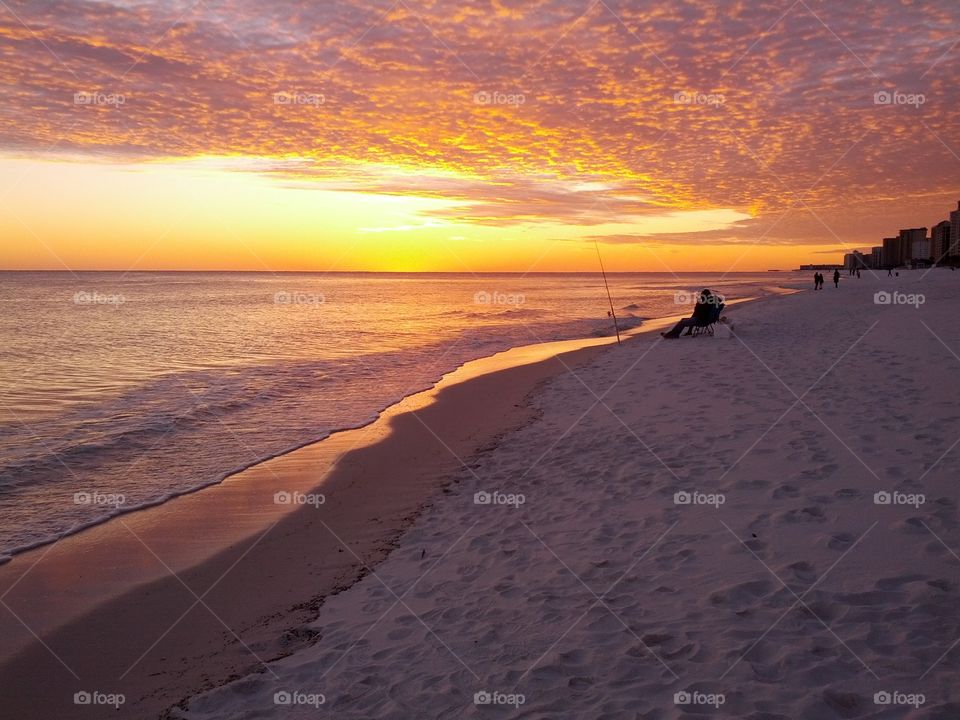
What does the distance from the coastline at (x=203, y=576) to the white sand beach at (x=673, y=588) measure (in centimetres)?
41

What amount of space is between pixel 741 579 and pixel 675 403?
6.34 metres

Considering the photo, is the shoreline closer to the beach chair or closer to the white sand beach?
the white sand beach

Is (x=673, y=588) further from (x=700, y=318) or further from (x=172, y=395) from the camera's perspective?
(x=700, y=318)

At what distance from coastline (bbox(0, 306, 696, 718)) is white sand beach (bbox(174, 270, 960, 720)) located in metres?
0.41

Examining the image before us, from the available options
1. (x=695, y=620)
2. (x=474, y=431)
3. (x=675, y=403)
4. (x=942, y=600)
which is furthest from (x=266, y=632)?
(x=675, y=403)

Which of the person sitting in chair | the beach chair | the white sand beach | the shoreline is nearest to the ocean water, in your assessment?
the shoreline

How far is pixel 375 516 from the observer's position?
741 centimetres

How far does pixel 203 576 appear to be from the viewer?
6.07m

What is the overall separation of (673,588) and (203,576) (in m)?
4.44

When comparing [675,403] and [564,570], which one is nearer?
[564,570]

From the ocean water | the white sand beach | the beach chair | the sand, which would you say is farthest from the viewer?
the beach chair

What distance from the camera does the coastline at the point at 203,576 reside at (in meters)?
4.56

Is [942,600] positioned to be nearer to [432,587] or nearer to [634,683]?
[634,683]

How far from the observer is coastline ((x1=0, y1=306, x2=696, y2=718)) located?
4559 millimetres
